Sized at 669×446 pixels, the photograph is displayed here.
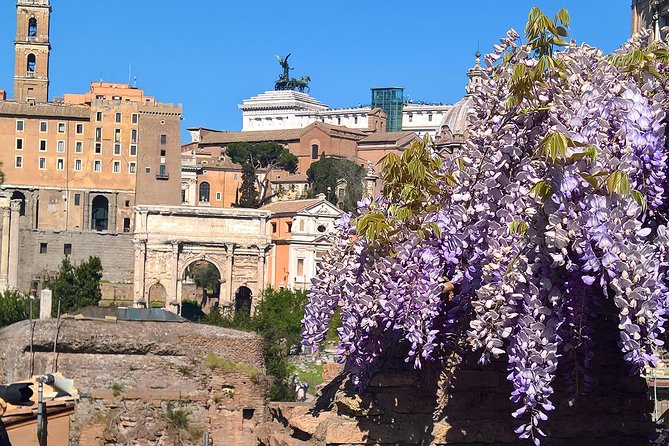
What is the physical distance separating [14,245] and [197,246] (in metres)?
15.8


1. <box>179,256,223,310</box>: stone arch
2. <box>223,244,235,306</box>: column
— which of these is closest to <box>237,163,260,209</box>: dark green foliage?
<box>179,256,223,310</box>: stone arch

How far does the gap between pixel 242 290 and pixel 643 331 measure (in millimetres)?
69784

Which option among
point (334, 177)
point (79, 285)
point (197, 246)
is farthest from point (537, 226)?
point (334, 177)

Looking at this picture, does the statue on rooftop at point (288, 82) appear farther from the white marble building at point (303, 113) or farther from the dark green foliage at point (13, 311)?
the dark green foliage at point (13, 311)

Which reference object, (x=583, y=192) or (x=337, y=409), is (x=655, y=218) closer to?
(x=583, y=192)

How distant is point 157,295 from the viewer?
269 feet

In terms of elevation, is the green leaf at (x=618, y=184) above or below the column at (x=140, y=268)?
below

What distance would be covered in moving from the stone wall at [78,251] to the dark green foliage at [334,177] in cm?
1493

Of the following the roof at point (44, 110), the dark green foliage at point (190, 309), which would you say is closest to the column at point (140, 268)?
the dark green foliage at point (190, 309)

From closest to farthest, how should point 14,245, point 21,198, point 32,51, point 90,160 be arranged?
point 14,245, point 21,198, point 90,160, point 32,51

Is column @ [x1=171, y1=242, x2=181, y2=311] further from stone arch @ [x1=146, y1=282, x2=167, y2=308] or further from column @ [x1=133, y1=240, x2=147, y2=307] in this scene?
stone arch @ [x1=146, y1=282, x2=167, y2=308]

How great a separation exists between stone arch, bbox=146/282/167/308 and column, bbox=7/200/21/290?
8.58 metres

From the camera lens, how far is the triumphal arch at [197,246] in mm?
75125

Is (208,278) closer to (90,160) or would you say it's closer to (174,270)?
(174,270)
